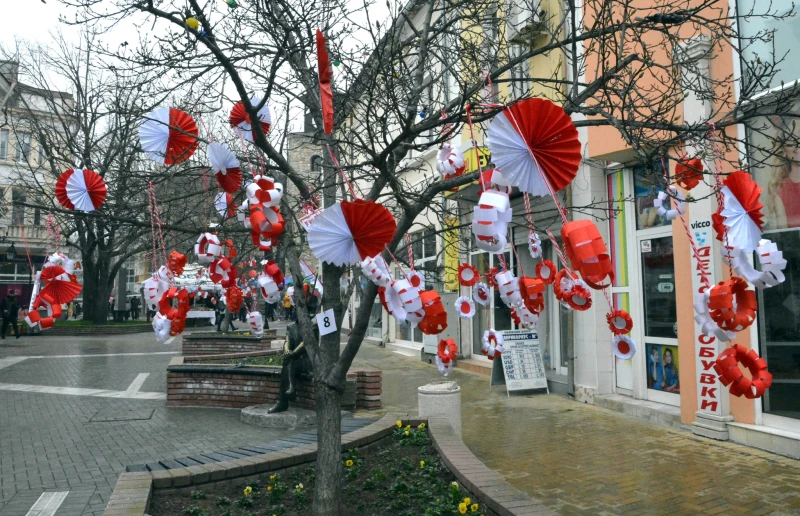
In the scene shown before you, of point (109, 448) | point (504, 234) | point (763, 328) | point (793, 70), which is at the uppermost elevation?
point (793, 70)

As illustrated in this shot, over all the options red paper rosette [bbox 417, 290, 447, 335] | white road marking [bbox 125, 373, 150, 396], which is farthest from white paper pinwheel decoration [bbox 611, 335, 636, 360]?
white road marking [bbox 125, 373, 150, 396]

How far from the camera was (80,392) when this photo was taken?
37.2ft

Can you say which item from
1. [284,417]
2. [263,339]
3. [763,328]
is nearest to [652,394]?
[763,328]

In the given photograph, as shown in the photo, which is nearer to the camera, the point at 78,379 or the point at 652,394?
the point at 652,394

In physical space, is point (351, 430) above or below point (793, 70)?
below

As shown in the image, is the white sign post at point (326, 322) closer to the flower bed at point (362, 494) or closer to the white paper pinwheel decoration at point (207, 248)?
the flower bed at point (362, 494)

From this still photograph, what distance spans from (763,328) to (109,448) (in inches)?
307

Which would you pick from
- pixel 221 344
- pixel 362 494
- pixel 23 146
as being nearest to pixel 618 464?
pixel 362 494

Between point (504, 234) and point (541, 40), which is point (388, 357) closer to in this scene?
point (541, 40)

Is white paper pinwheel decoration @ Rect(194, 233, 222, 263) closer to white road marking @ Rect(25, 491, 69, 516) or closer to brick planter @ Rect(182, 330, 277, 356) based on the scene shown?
white road marking @ Rect(25, 491, 69, 516)

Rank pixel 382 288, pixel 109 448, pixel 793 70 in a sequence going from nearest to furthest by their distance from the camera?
pixel 382 288
pixel 793 70
pixel 109 448

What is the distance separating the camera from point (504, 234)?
10.5ft

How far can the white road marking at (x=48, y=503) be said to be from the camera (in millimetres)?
5020

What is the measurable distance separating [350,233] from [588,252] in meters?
1.37
